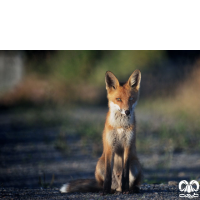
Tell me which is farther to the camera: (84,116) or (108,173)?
(84,116)

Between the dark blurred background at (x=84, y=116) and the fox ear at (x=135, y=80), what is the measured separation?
201 centimetres

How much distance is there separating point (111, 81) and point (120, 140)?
0.67 meters

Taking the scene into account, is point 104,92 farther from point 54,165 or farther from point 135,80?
point 135,80

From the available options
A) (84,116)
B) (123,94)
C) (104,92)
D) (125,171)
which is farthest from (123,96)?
(104,92)

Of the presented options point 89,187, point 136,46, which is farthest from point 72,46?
point 89,187

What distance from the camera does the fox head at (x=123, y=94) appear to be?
3.12m

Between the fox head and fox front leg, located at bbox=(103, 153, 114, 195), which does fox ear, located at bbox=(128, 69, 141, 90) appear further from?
fox front leg, located at bbox=(103, 153, 114, 195)

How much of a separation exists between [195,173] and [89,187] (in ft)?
8.01

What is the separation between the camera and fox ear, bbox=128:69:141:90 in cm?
330

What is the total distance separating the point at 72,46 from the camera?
13.2 ft

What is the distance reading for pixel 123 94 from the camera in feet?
10.4

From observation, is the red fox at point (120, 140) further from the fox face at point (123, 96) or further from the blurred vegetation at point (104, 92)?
the blurred vegetation at point (104, 92)

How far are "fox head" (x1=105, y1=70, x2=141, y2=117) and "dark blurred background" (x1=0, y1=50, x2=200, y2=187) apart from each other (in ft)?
6.03

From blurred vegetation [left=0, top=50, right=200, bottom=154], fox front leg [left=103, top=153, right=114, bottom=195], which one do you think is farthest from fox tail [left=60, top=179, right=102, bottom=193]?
blurred vegetation [left=0, top=50, right=200, bottom=154]
